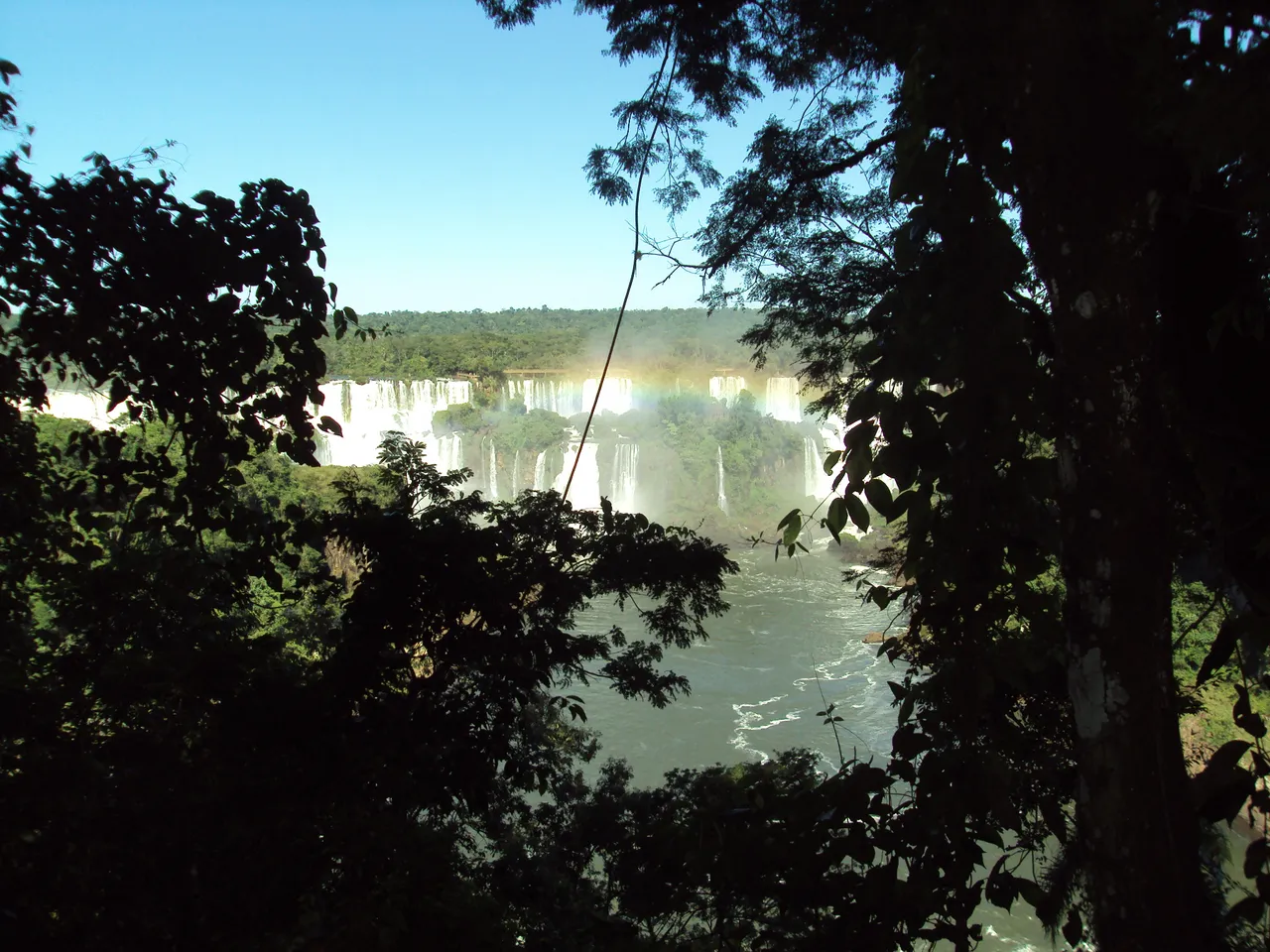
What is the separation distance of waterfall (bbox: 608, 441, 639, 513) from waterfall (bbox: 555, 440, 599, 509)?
0.59 meters

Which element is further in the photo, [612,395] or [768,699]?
[612,395]

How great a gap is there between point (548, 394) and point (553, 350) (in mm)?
2774

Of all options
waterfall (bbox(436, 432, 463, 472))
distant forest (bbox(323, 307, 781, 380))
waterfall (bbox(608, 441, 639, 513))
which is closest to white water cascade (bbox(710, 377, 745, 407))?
distant forest (bbox(323, 307, 781, 380))

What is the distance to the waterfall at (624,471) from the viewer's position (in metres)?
23.0

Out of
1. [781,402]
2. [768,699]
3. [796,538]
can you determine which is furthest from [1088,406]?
[781,402]

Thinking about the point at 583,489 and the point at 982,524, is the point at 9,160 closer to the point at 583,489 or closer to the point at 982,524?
the point at 982,524

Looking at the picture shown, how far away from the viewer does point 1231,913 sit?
809 millimetres

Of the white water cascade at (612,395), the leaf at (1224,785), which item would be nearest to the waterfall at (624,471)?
the white water cascade at (612,395)

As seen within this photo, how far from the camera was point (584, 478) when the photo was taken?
73.1ft

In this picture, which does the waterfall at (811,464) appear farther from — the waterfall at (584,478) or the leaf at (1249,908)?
the leaf at (1249,908)

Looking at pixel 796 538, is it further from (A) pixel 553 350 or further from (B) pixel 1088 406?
(A) pixel 553 350

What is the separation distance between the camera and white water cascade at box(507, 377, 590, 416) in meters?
22.8

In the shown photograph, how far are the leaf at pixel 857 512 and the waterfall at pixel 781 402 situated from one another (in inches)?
838

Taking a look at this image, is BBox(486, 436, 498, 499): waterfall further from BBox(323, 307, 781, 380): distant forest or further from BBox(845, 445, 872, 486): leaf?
BBox(845, 445, 872, 486): leaf
